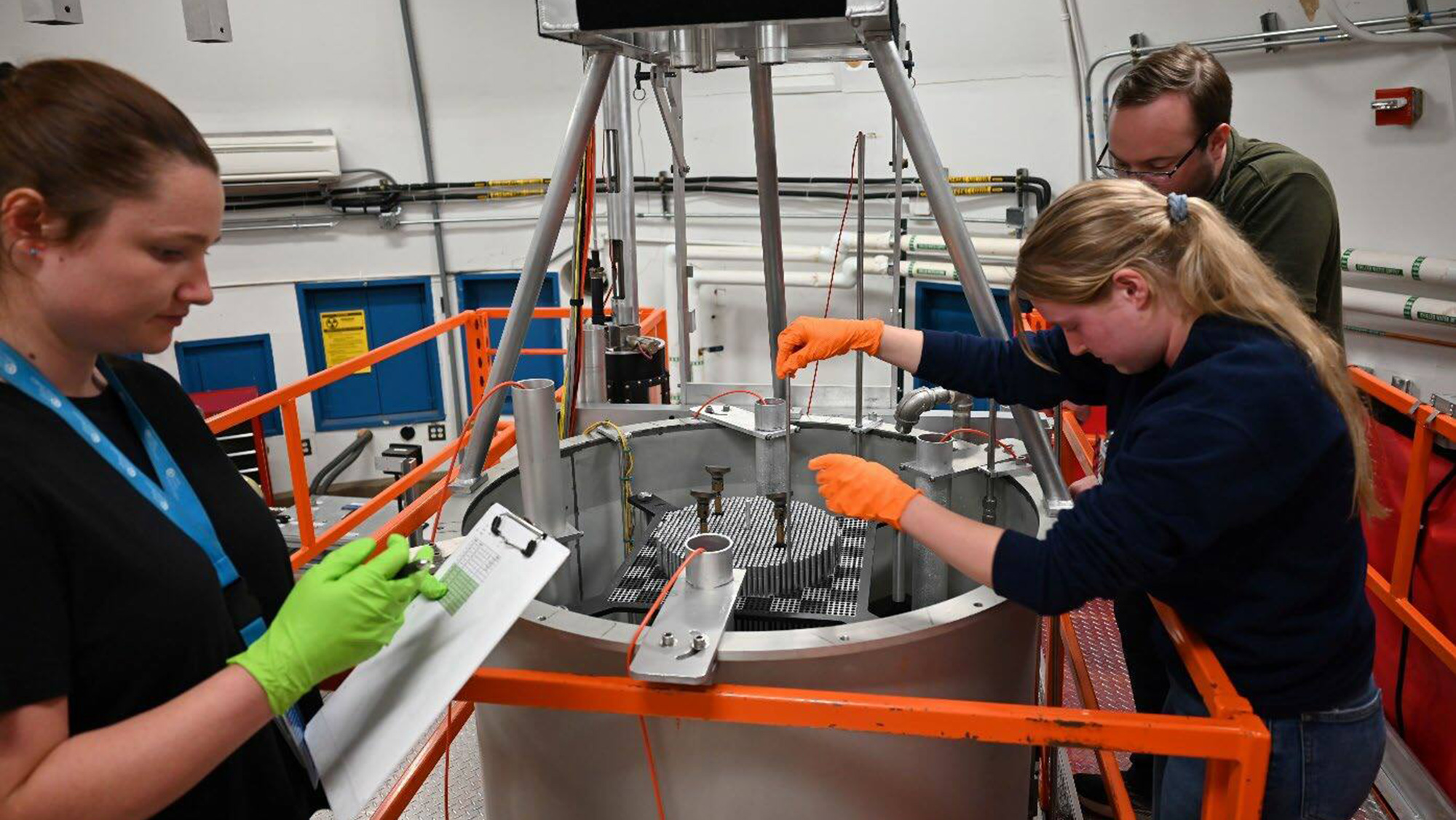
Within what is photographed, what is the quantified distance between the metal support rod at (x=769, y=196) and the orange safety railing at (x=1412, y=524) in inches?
43.0

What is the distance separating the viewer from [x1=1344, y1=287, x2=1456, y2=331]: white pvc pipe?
2758mm

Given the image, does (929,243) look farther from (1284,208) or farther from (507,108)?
(1284,208)

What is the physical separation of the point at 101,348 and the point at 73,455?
93mm

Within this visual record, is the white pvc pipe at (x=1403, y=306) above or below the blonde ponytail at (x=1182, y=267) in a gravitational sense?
below

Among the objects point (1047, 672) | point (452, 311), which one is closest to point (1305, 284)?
point (1047, 672)

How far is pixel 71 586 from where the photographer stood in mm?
663

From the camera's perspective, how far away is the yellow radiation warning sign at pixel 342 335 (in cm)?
466

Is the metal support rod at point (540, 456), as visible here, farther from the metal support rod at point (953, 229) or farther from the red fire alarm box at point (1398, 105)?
the red fire alarm box at point (1398, 105)

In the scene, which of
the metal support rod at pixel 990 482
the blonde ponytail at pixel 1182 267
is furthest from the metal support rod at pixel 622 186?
the blonde ponytail at pixel 1182 267

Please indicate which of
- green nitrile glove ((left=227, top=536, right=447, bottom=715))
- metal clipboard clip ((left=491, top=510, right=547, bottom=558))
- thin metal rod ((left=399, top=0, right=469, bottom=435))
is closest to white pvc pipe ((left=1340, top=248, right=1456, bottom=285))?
metal clipboard clip ((left=491, top=510, right=547, bottom=558))

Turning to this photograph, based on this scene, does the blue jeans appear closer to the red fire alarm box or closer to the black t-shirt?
the black t-shirt

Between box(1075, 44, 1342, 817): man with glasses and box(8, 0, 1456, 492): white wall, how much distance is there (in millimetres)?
2220

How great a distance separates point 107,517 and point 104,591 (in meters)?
0.06

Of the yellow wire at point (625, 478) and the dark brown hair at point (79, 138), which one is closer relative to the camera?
the dark brown hair at point (79, 138)
